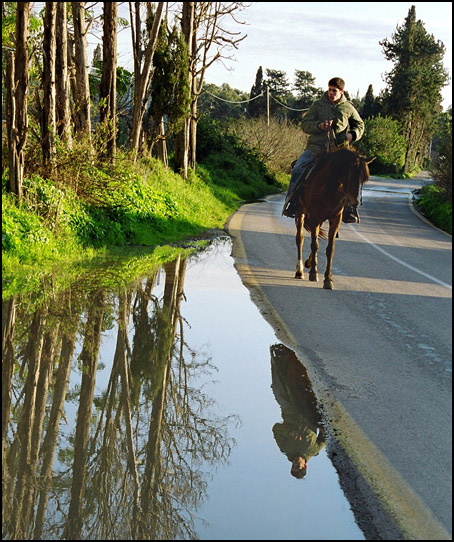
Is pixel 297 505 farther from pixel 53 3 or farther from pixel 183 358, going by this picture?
pixel 53 3

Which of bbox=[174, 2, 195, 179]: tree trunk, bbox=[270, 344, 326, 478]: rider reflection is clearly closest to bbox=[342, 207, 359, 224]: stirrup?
bbox=[270, 344, 326, 478]: rider reflection

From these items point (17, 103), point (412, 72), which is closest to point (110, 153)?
point (17, 103)

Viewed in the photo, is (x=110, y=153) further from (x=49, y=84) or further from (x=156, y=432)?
(x=156, y=432)

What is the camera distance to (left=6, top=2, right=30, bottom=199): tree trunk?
13570mm

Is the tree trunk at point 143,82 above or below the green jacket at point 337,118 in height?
above

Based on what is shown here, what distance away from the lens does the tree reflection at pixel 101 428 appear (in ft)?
14.0

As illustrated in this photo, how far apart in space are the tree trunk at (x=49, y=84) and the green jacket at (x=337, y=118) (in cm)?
605

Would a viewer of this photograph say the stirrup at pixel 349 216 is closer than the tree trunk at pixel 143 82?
Yes

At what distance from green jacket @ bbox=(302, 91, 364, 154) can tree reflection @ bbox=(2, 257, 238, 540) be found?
383 cm

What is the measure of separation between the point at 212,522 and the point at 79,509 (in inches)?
28.2

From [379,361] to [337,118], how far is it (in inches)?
175

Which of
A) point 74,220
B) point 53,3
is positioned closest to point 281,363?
point 74,220

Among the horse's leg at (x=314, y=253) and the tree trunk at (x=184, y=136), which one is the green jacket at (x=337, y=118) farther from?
the tree trunk at (x=184, y=136)

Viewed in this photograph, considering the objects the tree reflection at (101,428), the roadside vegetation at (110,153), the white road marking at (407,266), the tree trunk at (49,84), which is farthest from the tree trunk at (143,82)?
the tree reflection at (101,428)
